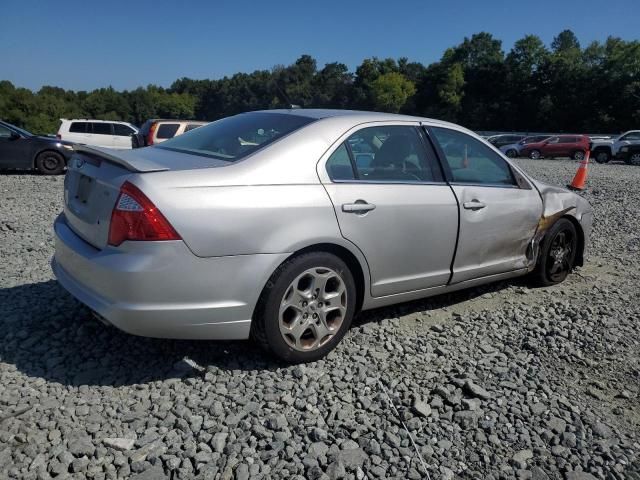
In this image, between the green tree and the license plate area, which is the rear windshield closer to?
the license plate area

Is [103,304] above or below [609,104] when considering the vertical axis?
below

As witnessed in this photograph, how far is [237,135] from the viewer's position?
360 centimetres

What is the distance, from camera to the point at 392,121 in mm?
3850

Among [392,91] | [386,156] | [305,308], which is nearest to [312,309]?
[305,308]

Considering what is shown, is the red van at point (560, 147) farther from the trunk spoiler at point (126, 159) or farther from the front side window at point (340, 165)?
the trunk spoiler at point (126, 159)

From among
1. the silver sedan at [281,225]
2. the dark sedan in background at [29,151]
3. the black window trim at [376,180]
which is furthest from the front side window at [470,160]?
the dark sedan in background at [29,151]

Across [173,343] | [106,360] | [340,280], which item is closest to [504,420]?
[340,280]

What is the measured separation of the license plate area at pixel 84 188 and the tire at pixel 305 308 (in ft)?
3.95

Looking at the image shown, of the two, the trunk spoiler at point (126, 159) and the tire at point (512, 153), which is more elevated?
the trunk spoiler at point (126, 159)

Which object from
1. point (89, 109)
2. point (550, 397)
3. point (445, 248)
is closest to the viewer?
point (550, 397)

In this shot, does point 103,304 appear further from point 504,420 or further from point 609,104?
point 609,104

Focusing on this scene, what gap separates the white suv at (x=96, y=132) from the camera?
2086 centimetres

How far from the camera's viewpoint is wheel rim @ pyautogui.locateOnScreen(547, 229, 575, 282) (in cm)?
488

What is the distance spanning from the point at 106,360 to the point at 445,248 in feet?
7.77
